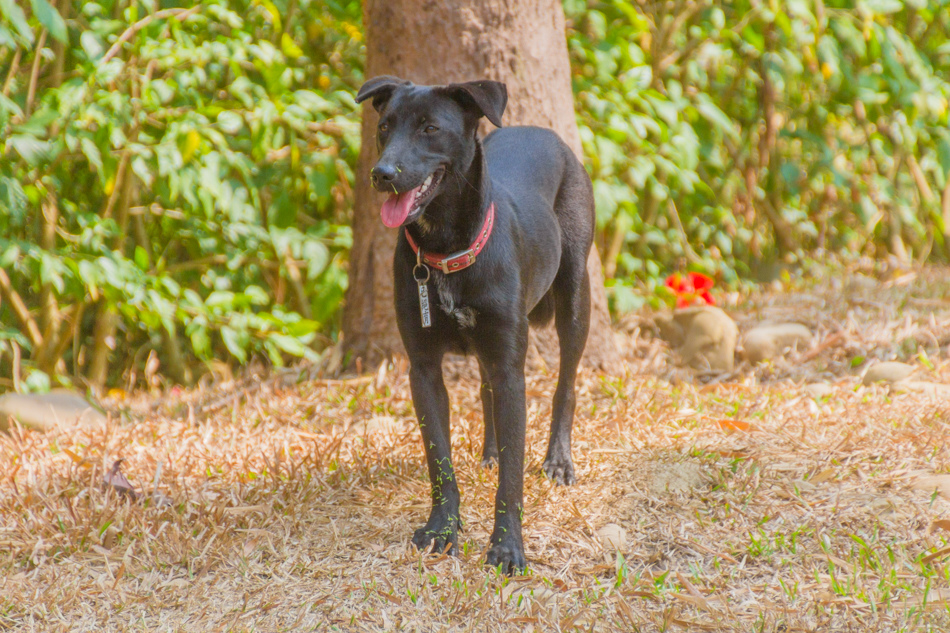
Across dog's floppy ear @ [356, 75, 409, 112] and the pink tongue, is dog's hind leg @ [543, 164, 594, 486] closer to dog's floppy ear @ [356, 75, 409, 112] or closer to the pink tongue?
dog's floppy ear @ [356, 75, 409, 112]

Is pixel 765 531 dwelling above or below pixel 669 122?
below

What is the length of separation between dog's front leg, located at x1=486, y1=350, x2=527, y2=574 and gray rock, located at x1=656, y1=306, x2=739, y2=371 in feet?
7.17

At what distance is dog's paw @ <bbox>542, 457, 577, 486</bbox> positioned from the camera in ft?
Answer: 10.3

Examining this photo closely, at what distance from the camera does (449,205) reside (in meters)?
2.75

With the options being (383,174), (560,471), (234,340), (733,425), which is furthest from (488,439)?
(234,340)

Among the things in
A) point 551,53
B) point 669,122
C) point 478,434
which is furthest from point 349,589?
point 669,122

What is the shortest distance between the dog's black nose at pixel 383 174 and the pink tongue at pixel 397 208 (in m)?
0.09

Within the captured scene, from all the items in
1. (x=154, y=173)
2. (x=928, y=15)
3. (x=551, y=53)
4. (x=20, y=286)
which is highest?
(x=928, y=15)

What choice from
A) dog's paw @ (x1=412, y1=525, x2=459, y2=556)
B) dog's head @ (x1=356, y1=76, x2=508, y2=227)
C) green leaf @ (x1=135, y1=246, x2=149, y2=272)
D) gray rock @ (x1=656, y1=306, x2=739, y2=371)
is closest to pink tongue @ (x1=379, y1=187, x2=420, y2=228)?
dog's head @ (x1=356, y1=76, x2=508, y2=227)

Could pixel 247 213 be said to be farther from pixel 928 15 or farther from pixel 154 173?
pixel 928 15

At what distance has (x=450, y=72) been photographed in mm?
4141

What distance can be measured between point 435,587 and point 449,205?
115 cm

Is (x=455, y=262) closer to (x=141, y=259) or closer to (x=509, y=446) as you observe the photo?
(x=509, y=446)

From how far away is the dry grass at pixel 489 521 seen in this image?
2.40 meters
